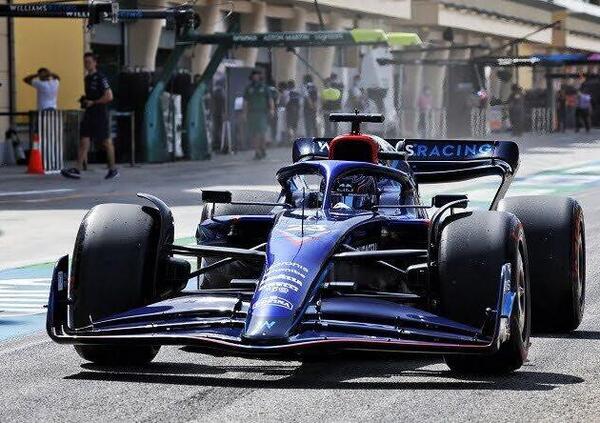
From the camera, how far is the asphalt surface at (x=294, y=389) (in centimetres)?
691

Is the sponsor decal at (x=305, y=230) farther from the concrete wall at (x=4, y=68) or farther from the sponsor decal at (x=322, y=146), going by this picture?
the concrete wall at (x=4, y=68)

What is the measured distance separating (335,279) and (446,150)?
139 inches

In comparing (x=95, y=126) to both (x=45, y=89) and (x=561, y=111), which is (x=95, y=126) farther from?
(x=561, y=111)

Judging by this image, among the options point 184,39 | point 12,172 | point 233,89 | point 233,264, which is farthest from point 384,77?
point 233,264

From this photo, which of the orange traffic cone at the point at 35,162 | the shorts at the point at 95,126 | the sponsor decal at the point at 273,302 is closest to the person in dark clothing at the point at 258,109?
the orange traffic cone at the point at 35,162

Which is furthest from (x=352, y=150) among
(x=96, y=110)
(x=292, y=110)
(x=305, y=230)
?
(x=292, y=110)

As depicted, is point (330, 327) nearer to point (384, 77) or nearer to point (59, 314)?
point (59, 314)

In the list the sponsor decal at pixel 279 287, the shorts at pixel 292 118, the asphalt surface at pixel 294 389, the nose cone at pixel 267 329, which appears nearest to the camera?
the asphalt surface at pixel 294 389

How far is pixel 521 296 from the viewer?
26.7 feet

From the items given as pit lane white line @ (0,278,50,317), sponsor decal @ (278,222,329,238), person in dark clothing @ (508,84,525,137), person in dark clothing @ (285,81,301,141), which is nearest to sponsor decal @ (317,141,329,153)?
pit lane white line @ (0,278,50,317)

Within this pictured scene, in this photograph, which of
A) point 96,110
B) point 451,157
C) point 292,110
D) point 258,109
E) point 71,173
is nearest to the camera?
point 451,157

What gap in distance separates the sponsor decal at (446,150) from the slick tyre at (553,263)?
2.06m

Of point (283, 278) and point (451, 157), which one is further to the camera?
point (451, 157)

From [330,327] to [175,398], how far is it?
0.80 metres
